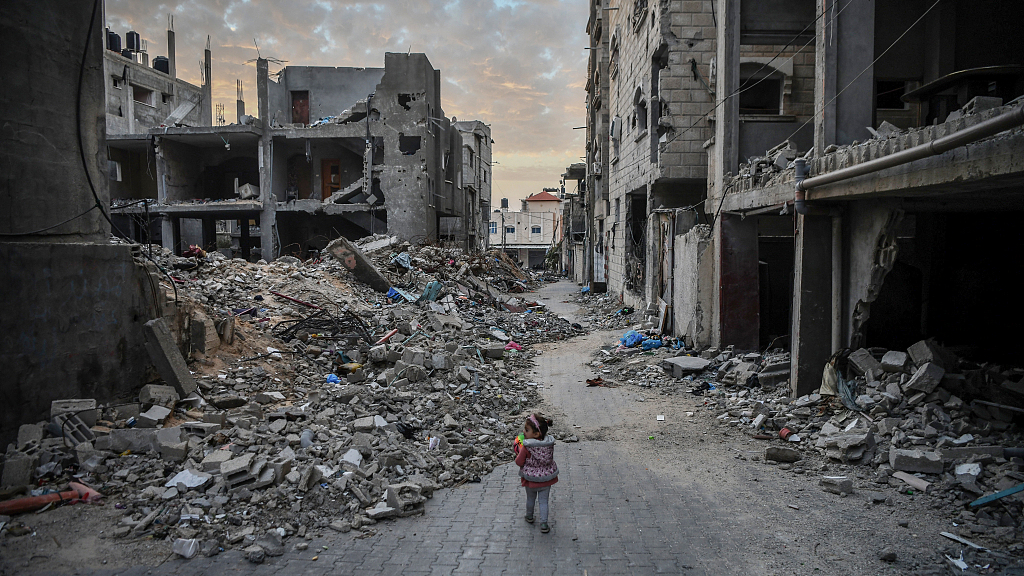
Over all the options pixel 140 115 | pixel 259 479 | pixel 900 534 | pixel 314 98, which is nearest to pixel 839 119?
pixel 900 534

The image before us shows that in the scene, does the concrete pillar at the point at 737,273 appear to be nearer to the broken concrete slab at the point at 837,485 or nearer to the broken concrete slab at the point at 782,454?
the broken concrete slab at the point at 782,454

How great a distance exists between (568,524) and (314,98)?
32001mm

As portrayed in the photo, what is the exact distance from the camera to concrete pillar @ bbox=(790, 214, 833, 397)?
7.52 m

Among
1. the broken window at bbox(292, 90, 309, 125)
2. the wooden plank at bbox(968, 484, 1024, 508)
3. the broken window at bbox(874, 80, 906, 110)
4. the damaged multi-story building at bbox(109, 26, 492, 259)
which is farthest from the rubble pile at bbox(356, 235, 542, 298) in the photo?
the wooden plank at bbox(968, 484, 1024, 508)

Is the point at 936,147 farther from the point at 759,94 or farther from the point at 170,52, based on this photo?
the point at 170,52

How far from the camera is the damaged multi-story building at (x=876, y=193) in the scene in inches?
214

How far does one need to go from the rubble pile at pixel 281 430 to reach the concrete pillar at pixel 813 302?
3747 millimetres

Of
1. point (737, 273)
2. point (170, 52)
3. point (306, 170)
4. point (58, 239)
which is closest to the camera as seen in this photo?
point (58, 239)

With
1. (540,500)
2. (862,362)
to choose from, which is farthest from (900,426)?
(540,500)

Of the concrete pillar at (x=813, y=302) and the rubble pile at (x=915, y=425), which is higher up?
the concrete pillar at (x=813, y=302)

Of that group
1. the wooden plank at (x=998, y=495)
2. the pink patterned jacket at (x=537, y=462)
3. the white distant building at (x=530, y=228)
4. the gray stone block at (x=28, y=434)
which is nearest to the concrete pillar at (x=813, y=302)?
the wooden plank at (x=998, y=495)

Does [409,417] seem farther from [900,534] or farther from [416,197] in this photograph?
[416,197]

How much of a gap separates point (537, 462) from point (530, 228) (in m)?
60.2

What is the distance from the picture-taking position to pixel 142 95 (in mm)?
36969
